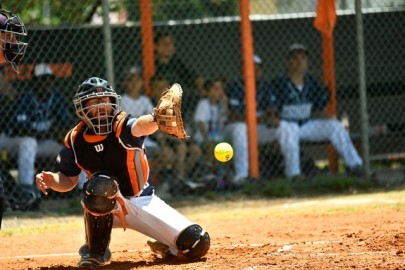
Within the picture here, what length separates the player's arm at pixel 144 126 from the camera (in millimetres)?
5180

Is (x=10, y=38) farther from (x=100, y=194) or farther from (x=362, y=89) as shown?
(x=362, y=89)

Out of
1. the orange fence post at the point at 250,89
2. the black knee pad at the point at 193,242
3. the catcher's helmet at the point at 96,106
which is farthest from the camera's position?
the orange fence post at the point at 250,89

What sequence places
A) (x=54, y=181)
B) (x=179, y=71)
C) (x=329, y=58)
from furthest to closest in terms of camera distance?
1. (x=329, y=58)
2. (x=179, y=71)
3. (x=54, y=181)

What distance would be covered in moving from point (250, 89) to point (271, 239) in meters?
4.20

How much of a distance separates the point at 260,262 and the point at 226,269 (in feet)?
0.91

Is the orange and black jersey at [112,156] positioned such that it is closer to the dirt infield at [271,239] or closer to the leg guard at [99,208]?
the leg guard at [99,208]

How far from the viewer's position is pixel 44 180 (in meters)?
5.61

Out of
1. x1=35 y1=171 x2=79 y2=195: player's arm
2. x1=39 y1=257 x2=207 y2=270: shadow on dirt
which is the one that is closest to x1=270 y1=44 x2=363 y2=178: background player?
x1=39 y1=257 x2=207 y2=270: shadow on dirt

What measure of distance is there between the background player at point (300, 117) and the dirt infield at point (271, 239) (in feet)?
3.31

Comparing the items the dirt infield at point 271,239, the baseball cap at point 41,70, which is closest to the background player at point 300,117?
the dirt infield at point 271,239

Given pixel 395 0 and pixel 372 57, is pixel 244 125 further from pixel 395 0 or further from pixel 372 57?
pixel 395 0

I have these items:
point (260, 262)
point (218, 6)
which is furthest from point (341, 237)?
point (218, 6)

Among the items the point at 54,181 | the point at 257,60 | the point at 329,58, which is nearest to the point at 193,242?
the point at 54,181

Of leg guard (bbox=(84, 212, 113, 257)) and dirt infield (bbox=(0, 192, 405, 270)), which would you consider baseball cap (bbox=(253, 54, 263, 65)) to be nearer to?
dirt infield (bbox=(0, 192, 405, 270))
